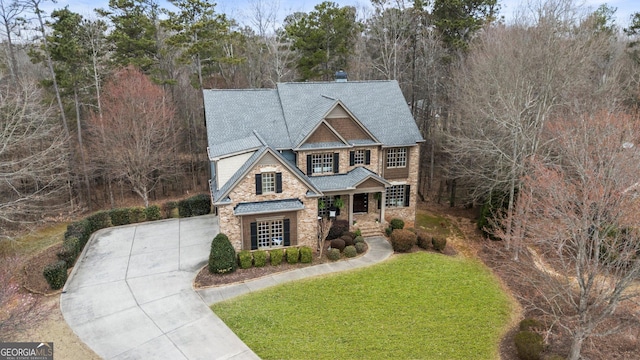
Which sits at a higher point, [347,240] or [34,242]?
[347,240]

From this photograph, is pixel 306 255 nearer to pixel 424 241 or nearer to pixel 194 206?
pixel 424 241

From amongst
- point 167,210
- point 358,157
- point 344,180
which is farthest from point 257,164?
point 167,210

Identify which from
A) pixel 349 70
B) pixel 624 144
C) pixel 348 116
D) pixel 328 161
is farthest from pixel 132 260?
pixel 349 70

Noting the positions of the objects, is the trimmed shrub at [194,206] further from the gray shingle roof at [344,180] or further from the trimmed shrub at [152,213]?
the gray shingle roof at [344,180]

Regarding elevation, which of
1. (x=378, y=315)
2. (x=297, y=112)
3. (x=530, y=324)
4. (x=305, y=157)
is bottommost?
(x=378, y=315)

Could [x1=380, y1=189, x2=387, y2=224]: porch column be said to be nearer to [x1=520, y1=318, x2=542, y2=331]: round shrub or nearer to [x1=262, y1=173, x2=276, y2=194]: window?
[x1=262, y1=173, x2=276, y2=194]: window

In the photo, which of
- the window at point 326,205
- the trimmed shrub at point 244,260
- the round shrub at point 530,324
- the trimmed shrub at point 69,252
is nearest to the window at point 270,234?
the trimmed shrub at point 244,260

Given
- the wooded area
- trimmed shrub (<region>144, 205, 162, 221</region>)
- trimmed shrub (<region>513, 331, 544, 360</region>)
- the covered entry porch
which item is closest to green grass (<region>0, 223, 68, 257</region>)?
the wooded area
